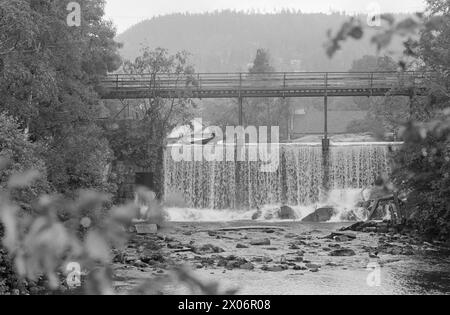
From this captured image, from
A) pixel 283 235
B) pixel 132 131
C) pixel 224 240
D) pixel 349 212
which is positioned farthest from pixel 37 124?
pixel 349 212

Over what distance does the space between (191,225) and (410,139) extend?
33.6 meters

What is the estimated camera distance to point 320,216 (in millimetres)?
38375

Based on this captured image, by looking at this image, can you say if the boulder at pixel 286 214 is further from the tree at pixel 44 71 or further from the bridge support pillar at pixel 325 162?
the tree at pixel 44 71

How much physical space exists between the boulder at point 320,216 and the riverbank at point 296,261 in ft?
23.2

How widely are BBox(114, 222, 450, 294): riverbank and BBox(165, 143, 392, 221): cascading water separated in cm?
1223

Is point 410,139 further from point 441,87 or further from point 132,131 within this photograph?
point 132,131

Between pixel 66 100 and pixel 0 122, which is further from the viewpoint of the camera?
pixel 66 100

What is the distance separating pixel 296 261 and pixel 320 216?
16982 mm

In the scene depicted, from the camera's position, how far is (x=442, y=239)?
26.8 m

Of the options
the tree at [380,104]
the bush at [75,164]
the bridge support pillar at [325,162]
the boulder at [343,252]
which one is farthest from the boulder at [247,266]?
the tree at [380,104]

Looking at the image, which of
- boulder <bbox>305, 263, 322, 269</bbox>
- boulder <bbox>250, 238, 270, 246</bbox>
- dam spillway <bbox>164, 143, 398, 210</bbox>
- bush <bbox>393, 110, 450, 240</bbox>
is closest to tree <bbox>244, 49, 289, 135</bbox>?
dam spillway <bbox>164, 143, 398, 210</bbox>

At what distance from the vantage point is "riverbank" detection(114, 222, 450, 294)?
1725cm

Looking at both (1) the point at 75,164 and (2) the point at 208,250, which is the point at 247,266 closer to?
(2) the point at 208,250

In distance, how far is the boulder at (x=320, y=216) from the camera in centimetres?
3819
